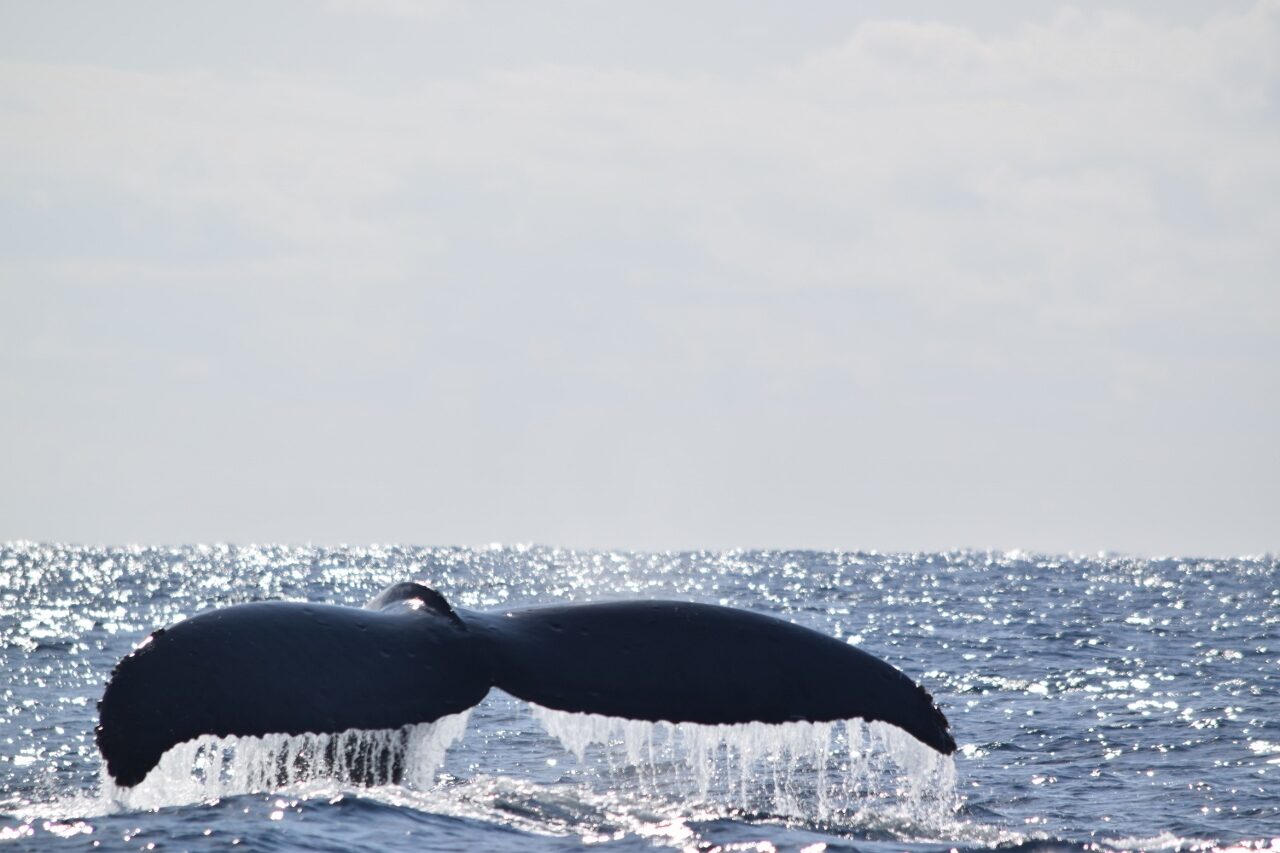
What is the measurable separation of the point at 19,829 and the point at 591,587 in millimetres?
49073

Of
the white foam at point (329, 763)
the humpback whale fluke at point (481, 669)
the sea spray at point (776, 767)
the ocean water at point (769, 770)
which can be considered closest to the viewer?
the humpback whale fluke at point (481, 669)

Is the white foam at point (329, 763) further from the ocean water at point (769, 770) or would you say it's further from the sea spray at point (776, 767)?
the sea spray at point (776, 767)

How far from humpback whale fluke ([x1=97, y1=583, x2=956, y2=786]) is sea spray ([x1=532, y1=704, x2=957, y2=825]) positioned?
93mm

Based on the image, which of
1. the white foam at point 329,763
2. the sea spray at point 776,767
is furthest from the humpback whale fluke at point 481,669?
the white foam at point 329,763

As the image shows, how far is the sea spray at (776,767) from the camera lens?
5.74m

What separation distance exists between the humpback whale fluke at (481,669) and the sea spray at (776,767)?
9 centimetres

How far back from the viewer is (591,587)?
5656 cm

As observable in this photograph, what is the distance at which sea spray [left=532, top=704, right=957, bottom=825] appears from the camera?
5.74m

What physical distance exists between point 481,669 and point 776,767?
4709 millimetres

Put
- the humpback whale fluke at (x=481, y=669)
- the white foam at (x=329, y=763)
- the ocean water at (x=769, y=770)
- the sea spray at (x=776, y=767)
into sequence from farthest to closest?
the ocean water at (x=769, y=770) → the white foam at (x=329, y=763) → the sea spray at (x=776, y=767) → the humpback whale fluke at (x=481, y=669)

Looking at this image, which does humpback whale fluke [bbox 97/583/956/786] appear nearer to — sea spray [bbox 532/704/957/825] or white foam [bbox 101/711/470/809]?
sea spray [bbox 532/704/957/825]

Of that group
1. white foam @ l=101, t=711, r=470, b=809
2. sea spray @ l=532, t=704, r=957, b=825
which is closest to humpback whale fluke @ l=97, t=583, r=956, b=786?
sea spray @ l=532, t=704, r=957, b=825

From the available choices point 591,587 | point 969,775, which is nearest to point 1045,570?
point 591,587

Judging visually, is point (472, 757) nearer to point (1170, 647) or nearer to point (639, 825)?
point (639, 825)
